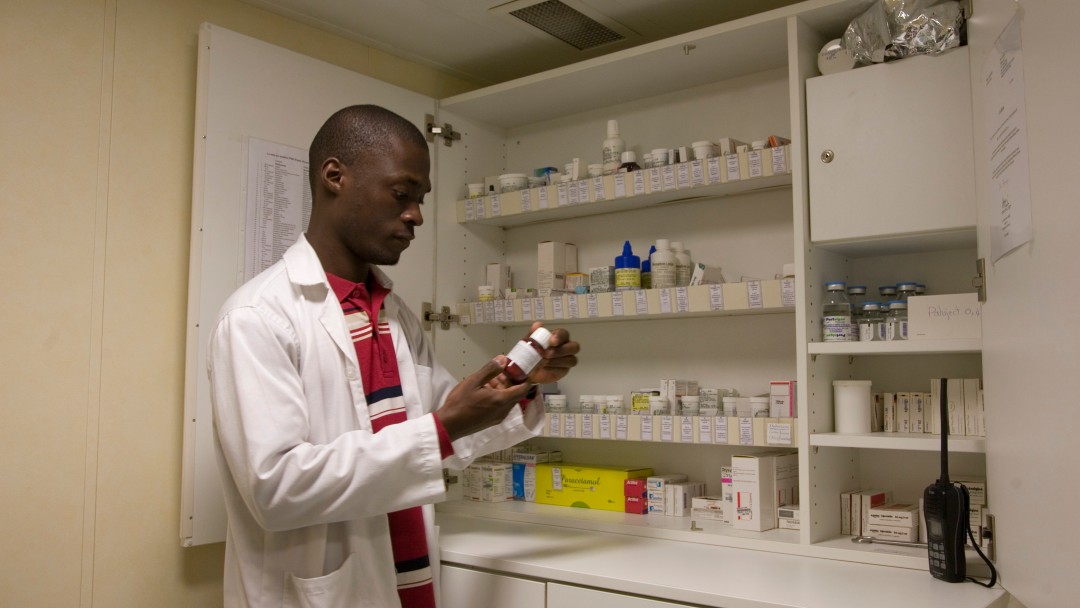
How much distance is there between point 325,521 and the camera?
1.59 meters

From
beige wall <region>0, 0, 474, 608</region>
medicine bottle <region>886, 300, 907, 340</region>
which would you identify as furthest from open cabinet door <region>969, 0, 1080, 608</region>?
beige wall <region>0, 0, 474, 608</region>

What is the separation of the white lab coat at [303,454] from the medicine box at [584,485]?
104cm

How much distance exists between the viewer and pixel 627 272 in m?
2.63

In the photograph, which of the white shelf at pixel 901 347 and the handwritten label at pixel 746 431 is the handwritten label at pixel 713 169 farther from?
the handwritten label at pixel 746 431

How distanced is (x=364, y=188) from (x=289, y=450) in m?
0.61

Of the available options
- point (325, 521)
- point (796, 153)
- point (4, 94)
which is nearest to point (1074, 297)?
point (796, 153)

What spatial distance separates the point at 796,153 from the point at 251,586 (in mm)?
1687

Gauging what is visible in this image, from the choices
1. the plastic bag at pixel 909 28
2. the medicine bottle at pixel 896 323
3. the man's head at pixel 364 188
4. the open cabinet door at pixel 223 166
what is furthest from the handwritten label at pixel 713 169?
the open cabinet door at pixel 223 166

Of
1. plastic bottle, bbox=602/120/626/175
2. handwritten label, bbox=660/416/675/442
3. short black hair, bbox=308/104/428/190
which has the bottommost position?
handwritten label, bbox=660/416/675/442

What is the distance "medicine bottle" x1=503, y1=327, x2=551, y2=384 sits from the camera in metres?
1.70

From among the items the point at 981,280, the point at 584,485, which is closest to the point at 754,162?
the point at 981,280

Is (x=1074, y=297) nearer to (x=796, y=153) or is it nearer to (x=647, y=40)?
(x=796, y=153)

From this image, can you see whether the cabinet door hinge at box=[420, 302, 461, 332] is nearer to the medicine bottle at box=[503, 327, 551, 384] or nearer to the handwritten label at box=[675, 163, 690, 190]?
the handwritten label at box=[675, 163, 690, 190]

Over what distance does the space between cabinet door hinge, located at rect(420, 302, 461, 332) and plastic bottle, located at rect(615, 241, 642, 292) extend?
25.9 inches
